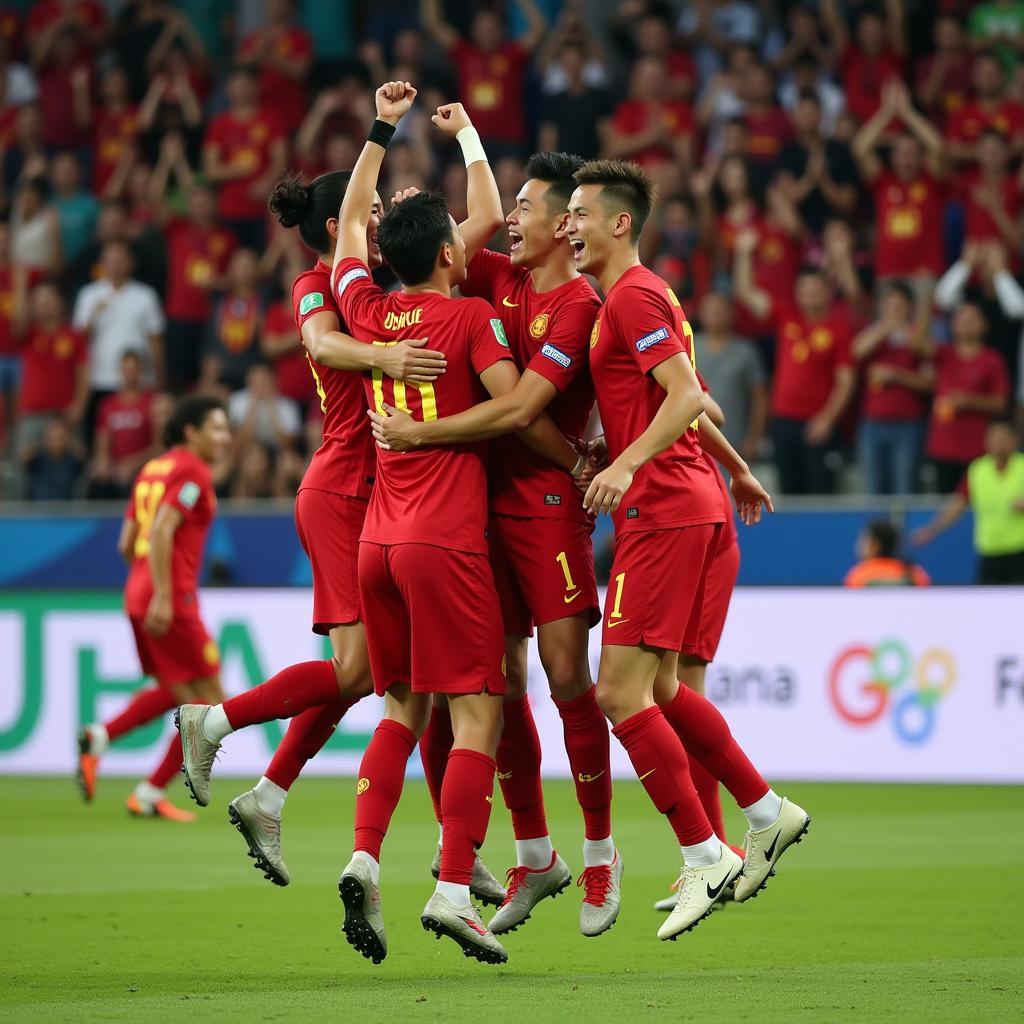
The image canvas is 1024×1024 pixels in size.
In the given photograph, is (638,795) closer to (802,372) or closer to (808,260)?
(802,372)

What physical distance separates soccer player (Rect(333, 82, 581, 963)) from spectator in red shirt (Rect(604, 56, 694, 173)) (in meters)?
10.0

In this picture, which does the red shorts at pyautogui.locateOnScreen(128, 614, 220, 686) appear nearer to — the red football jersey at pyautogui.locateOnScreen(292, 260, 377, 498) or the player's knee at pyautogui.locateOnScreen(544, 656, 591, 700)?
the red football jersey at pyautogui.locateOnScreen(292, 260, 377, 498)

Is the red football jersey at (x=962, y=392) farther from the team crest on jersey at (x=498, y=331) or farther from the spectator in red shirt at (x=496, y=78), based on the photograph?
the team crest on jersey at (x=498, y=331)

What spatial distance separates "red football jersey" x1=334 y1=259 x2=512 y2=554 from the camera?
641 cm

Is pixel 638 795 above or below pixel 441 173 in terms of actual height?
below

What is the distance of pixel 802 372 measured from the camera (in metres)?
14.9

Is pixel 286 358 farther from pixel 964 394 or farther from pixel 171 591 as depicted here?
pixel 964 394

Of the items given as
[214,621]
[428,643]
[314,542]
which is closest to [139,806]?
[214,621]

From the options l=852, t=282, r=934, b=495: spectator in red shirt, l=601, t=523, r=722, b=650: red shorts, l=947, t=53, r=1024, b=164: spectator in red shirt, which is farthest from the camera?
l=947, t=53, r=1024, b=164: spectator in red shirt

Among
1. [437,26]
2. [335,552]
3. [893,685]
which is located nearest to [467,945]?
[335,552]

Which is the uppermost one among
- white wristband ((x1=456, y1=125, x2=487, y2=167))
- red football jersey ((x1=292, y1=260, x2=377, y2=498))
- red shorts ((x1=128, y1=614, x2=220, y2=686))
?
white wristband ((x1=456, y1=125, x2=487, y2=167))

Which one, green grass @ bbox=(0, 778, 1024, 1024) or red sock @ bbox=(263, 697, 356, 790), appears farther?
red sock @ bbox=(263, 697, 356, 790)

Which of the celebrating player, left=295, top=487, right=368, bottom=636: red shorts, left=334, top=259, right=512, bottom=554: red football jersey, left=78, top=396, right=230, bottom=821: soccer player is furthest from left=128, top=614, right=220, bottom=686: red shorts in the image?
left=334, top=259, right=512, bottom=554: red football jersey

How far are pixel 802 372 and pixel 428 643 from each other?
904 cm
